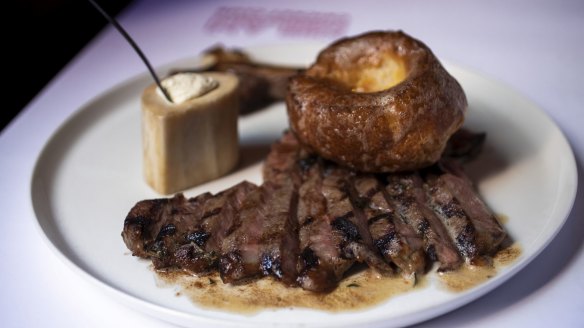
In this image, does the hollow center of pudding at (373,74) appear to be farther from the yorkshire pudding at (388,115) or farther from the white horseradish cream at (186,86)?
the white horseradish cream at (186,86)

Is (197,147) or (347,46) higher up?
(347,46)

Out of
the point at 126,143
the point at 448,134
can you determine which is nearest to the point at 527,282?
the point at 448,134

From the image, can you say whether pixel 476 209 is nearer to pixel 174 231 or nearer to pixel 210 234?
pixel 210 234

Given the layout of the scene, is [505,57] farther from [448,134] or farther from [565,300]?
[565,300]

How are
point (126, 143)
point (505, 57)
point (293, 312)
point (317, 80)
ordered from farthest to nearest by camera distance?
point (505, 57) → point (126, 143) → point (317, 80) → point (293, 312)

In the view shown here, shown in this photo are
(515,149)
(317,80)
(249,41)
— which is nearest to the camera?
(317,80)

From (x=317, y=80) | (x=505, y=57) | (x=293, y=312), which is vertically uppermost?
(x=317, y=80)

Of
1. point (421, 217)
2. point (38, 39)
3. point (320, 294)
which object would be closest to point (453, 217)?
point (421, 217)
